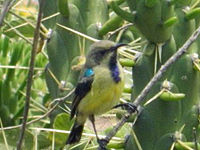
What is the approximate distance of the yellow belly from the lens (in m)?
2.98

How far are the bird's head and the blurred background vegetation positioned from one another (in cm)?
5

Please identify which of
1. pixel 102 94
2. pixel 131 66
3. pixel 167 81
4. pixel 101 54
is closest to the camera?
pixel 167 81

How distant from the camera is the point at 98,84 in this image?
3031 mm

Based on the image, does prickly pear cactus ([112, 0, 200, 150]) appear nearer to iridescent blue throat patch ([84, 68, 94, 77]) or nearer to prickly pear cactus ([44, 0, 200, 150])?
prickly pear cactus ([44, 0, 200, 150])

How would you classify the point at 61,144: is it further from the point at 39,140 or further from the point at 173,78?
the point at 173,78

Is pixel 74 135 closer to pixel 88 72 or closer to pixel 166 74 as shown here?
pixel 88 72

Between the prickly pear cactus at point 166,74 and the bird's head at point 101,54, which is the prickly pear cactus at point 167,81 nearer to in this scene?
the prickly pear cactus at point 166,74

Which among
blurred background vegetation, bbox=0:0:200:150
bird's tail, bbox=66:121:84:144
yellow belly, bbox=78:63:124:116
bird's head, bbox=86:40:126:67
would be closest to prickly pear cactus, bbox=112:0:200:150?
blurred background vegetation, bbox=0:0:200:150

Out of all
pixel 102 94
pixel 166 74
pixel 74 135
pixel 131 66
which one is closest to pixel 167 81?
pixel 166 74

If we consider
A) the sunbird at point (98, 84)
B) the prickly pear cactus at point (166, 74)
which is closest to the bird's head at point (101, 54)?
the sunbird at point (98, 84)

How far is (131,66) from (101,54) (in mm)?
347

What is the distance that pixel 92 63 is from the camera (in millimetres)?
3150

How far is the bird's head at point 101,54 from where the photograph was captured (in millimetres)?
3037

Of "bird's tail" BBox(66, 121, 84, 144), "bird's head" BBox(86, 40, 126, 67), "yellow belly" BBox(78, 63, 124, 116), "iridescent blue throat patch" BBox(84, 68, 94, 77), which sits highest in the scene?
"bird's head" BBox(86, 40, 126, 67)
